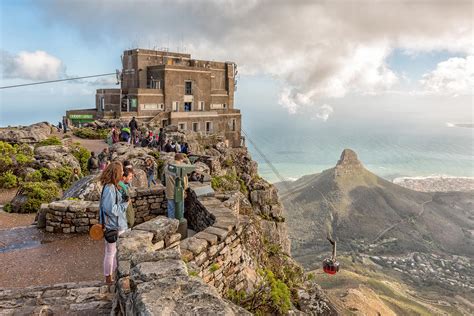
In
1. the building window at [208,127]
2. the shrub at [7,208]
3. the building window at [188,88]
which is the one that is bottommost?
the shrub at [7,208]

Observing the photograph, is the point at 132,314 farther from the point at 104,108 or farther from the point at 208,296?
the point at 104,108

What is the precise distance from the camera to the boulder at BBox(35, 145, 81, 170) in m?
16.5

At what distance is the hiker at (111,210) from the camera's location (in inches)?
246

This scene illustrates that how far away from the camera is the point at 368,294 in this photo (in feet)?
133

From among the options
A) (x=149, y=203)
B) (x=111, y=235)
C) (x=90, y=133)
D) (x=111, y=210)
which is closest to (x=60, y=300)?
(x=111, y=235)

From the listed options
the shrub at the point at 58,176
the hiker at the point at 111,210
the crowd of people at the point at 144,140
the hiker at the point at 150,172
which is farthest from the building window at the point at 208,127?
the hiker at the point at 111,210

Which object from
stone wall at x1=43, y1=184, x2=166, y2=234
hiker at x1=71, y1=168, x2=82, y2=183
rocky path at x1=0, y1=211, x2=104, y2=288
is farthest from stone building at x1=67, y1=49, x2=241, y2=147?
rocky path at x1=0, y1=211, x2=104, y2=288

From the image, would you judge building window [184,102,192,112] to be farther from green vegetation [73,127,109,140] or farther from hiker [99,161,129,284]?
hiker [99,161,129,284]

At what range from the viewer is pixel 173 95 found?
45094 mm

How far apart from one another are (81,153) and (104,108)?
22698 mm

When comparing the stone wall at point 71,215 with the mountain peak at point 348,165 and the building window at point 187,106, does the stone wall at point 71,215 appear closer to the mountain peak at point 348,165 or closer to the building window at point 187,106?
the building window at point 187,106

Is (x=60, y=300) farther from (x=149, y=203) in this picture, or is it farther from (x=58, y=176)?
(x=58, y=176)

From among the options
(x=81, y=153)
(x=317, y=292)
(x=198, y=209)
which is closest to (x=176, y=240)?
(x=198, y=209)

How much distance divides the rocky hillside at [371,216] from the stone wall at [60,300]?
59529 millimetres
